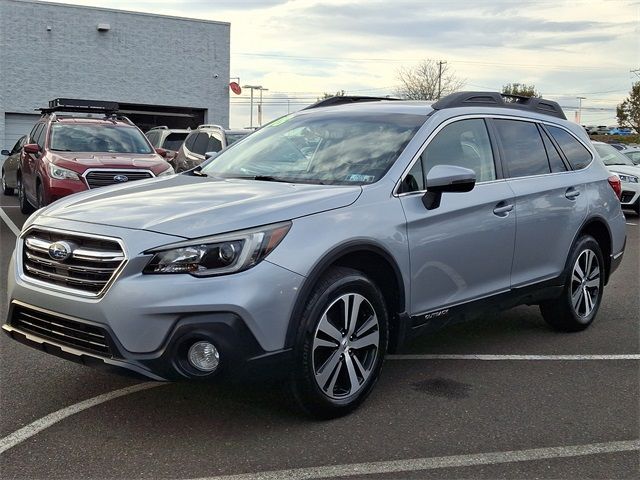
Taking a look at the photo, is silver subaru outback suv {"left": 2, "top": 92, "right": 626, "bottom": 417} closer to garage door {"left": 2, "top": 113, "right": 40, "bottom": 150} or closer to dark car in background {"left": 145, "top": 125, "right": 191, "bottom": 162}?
dark car in background {"left": 145, "top": 125, "right": 191, "bottom": 162}

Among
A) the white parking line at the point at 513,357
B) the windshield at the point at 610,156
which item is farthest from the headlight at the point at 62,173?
the windshield at the point at 610,156

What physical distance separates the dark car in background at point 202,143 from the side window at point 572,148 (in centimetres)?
829

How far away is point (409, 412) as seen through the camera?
408 centimetres

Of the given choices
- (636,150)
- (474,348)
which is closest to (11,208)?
(474,348)

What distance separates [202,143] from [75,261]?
10.8 meters

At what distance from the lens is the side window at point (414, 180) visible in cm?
430

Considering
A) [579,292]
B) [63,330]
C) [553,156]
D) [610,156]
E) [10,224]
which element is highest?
[553,156]

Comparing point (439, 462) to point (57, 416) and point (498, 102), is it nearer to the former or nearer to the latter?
point (57, 416)

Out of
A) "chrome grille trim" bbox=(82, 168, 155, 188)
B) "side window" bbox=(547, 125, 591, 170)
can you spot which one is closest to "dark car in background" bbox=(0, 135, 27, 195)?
"chrome grille trim" bbox=(82, 168, 155, 188)

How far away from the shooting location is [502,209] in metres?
4.89

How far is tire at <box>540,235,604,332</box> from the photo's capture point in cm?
570

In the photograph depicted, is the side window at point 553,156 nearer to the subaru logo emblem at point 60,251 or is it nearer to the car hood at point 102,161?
the subaru logo emblem at point 60,251

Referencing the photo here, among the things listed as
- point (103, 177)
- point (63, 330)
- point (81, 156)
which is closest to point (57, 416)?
point (63, 330)

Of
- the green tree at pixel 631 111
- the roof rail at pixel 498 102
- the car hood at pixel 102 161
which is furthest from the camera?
the green tree at pixel 631 111
